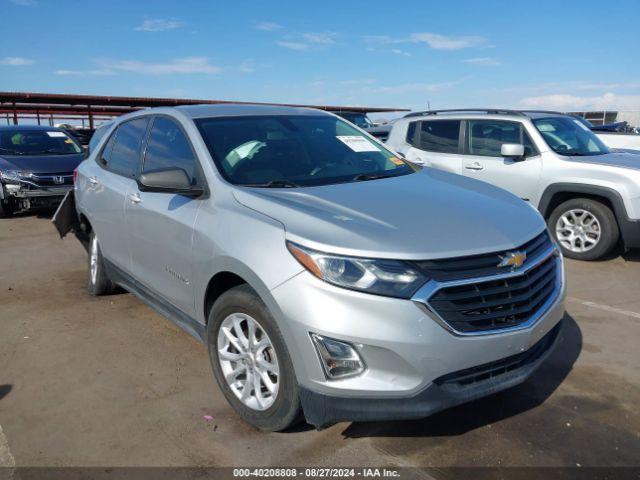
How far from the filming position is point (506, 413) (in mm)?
3090

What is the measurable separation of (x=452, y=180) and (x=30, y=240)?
6512mm

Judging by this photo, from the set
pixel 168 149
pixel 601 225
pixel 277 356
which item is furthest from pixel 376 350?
pixel 601 225

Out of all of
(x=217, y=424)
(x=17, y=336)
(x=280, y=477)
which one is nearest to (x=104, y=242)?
(x=17, y=336)

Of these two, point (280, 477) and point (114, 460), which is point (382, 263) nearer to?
point (280, 477)

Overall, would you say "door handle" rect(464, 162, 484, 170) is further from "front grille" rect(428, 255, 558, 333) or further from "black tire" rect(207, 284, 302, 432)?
"black tire" rect(207, 284, 302, 432)

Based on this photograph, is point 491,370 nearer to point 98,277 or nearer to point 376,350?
point 376,350

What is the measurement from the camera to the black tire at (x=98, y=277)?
16.4 feet

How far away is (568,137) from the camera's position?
281 inches

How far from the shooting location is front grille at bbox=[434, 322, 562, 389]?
2.48 metres

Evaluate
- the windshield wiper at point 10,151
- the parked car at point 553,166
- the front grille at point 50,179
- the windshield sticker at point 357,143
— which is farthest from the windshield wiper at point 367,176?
the windshield wiper at point 10,151

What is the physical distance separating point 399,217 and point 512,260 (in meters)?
0.57

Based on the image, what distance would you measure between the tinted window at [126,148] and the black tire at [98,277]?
77cm

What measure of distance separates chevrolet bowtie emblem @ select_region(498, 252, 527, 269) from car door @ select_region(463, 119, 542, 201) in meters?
4.58

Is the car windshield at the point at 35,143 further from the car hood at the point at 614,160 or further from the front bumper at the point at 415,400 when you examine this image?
the front bumper at the point at 415,400
